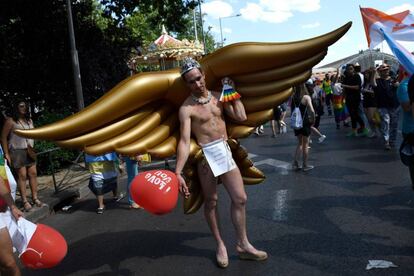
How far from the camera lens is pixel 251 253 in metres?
4.06

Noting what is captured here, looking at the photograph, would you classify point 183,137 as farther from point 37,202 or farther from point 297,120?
point 297,120

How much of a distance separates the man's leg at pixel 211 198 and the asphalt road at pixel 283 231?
13 cm

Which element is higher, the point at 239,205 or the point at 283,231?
the point at 239,205

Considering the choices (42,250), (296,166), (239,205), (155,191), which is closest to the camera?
(42,250)

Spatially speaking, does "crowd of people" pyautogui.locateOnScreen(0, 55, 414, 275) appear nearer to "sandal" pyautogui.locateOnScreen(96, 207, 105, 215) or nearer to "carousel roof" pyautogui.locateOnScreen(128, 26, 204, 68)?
"sandal" pyautogui.locateOnScreen(96, 207, 105, 215)

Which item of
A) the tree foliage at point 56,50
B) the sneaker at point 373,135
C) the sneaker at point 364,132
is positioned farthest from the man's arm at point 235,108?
the tree foliage at point 56,50

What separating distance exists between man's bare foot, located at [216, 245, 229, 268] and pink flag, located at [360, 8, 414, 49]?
353 cm

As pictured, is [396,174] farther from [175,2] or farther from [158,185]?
[175,2]

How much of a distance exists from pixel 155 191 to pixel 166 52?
12.3 meters

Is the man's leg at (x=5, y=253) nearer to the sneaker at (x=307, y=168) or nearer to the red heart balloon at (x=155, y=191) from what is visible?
the red heart balloon at (x=155, y=191)

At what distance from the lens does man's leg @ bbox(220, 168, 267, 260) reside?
3977 millimetres

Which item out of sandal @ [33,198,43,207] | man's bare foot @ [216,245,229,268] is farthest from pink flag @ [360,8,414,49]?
sandal @ [33,198,43,207]

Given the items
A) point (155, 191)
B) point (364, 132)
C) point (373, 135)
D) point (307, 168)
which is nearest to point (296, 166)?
point (307, 168)

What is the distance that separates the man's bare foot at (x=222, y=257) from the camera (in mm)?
3980
